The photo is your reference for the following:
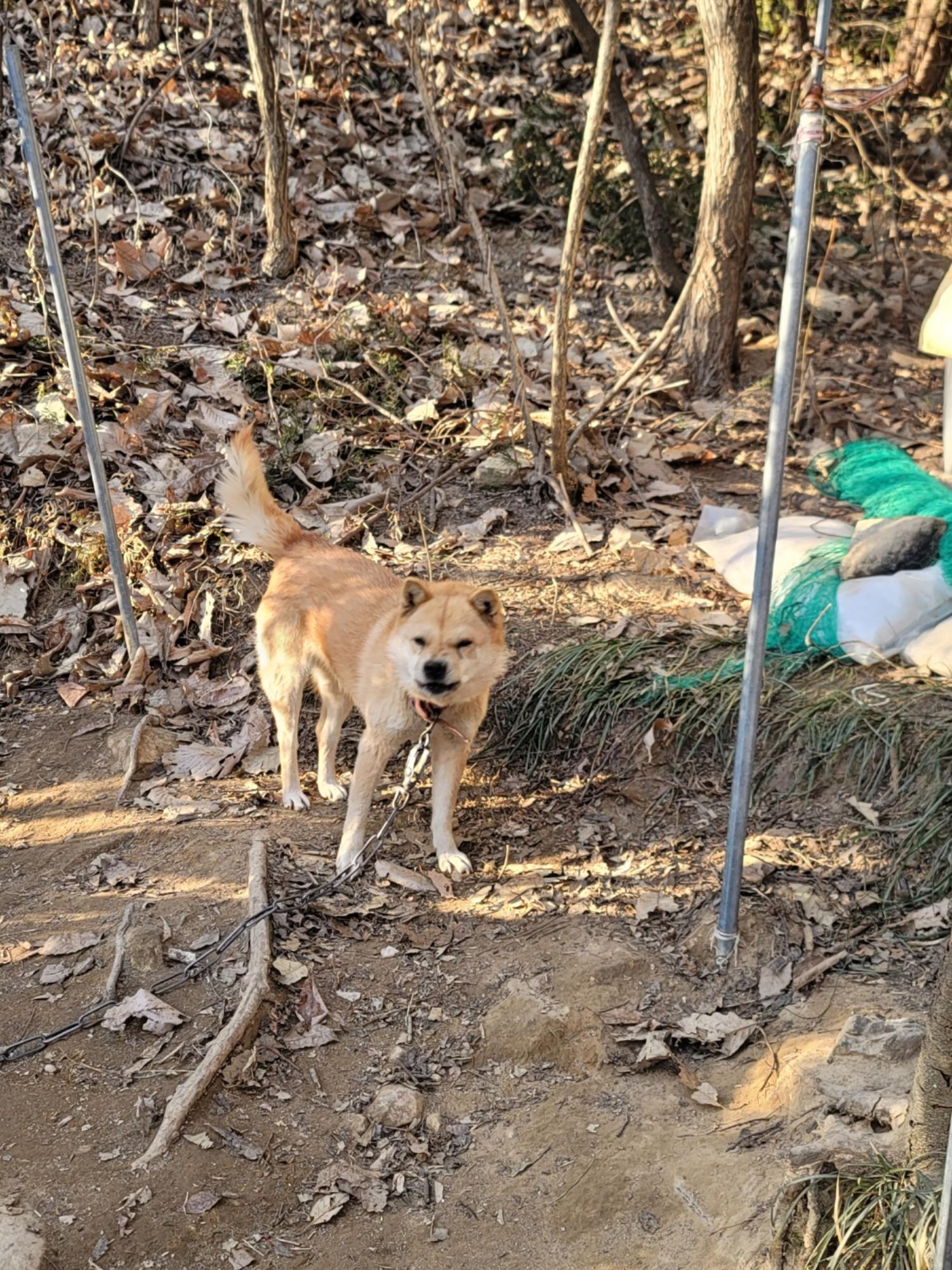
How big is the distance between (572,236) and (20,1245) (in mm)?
4930

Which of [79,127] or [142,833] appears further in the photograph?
[79,127]

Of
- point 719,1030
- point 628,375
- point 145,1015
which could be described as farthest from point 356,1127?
point 628,375

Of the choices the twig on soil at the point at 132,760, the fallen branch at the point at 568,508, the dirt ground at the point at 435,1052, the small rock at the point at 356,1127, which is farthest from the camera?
the fallen branch at the point at 568,508

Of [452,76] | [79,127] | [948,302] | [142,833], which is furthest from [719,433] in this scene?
[79,127]

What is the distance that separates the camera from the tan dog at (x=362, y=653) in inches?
190

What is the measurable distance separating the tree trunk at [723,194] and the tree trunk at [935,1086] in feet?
17.7

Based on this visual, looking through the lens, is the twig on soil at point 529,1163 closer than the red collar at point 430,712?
Yes

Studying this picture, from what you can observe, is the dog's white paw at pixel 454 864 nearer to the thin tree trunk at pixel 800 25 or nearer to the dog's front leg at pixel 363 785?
the dog's front leg at pixel 363 785

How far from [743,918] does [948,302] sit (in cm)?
343

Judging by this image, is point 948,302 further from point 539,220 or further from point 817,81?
point 539,220

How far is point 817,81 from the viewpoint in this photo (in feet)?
10.7

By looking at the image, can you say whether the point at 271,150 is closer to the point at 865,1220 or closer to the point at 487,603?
the point at 487,603

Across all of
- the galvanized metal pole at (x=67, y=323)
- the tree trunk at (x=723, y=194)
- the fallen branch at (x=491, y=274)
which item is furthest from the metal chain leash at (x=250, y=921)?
the tree trunk at (x=723, y=194)

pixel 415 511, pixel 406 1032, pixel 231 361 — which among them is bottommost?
pixel 406 1032
